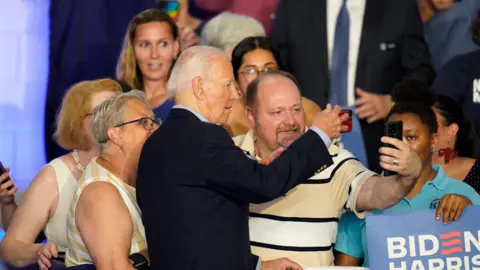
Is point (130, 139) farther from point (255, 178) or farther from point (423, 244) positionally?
point (423, 244)

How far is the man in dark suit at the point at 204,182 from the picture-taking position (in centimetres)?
325

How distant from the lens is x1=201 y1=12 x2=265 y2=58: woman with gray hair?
5.12m

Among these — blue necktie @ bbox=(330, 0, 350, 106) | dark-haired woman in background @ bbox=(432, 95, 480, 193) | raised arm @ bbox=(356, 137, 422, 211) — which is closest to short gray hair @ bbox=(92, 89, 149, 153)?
raised arm @ bbox=(356, 137, 422, 211)

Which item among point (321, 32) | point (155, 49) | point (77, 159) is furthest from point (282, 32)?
point (77, 159)

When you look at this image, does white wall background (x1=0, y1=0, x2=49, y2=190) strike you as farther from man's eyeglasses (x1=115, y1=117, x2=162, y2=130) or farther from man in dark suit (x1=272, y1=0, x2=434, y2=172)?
man's eyeglasses (x1=115, y1=117, x2=162, y2=130)

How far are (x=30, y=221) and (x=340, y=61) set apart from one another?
2.15 meters

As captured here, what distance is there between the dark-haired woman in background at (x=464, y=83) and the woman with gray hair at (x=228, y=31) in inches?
41.4

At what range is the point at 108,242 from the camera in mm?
3412

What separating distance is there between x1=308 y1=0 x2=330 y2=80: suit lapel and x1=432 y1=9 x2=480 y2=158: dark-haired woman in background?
611mm

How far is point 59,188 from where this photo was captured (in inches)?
164

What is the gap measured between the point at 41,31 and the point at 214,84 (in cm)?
270

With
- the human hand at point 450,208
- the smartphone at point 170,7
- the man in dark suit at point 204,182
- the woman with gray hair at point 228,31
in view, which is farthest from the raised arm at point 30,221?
the smartphone at point 170,7

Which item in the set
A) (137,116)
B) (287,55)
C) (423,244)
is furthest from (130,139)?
(287,55)

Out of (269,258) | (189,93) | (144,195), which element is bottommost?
(269,258)
